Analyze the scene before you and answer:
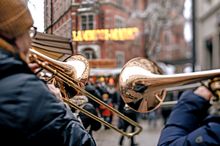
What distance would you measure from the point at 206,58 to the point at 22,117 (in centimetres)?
2684

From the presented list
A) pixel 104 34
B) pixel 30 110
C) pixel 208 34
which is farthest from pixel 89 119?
pixel 208 34

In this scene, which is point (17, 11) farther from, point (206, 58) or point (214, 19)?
point (206, 58)

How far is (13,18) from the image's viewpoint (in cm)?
160

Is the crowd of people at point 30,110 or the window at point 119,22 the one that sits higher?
the window at point 119,22

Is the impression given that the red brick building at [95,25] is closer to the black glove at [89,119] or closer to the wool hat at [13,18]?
the black glove at [89,119]

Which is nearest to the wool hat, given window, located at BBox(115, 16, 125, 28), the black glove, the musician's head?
the musician's head

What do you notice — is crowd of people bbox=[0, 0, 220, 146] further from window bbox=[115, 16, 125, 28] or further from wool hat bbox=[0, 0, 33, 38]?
window bbox=[115, 16, 125, 28]

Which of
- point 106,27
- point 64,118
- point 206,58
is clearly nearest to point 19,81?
point 64,118

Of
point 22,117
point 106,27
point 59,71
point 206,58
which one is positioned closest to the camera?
point 22,117

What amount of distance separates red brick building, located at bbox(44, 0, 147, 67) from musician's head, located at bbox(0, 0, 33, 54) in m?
0.90

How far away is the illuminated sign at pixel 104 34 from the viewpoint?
305 centimetres

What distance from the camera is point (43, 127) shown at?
4.70ft

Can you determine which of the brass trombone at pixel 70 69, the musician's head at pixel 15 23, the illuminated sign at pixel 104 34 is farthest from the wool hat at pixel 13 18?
the illuminated sign at pixel 104 34

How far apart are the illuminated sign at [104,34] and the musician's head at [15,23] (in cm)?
127
